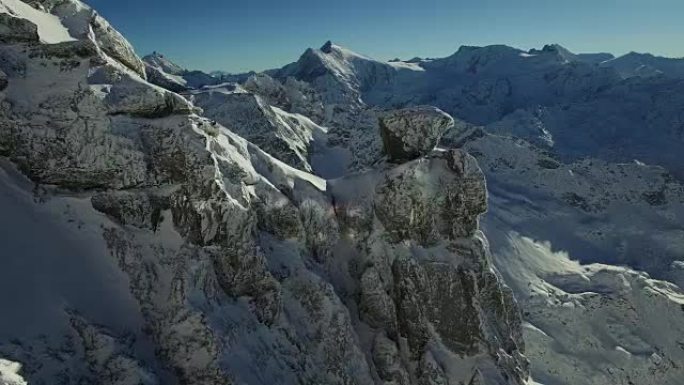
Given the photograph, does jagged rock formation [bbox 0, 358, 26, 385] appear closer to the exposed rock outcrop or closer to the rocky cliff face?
the rocky cliff face

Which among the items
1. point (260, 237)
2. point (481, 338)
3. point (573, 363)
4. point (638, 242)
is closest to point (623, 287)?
point (573, 363)

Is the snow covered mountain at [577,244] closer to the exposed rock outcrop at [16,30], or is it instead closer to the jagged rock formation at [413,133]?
the jagged rock formation at [413,133]

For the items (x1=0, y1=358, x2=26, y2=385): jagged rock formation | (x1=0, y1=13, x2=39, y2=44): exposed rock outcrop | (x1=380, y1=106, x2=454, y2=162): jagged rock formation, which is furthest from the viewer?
(x1=380, y1=106, x2=454, y2=162): jagged rock formation

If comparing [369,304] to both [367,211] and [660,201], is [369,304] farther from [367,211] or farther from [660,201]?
[660,201]

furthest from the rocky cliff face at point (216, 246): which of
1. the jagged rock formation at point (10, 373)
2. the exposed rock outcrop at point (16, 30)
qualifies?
the jagged rock formation at point (10, 373)

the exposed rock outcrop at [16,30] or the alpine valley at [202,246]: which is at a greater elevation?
the exposed rock outcrop at [16,30]

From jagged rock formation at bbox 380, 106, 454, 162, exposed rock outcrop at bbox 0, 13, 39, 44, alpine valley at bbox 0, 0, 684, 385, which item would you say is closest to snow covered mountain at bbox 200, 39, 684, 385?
jagged rock formation at bbox 380, 106, 454, 162
